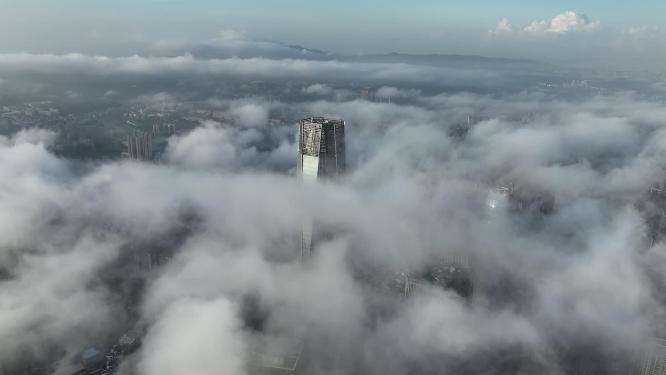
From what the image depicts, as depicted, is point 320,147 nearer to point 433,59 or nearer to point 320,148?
point 320,148

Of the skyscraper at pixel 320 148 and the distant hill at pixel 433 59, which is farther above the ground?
the distant hill at pixel 433 59

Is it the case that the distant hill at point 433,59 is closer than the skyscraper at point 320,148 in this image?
No

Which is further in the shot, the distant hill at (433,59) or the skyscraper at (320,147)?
the distant hill at (433,59)

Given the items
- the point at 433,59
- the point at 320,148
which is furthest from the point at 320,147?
the point at 433,59

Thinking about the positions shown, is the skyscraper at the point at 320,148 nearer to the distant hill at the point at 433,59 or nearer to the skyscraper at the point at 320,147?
the skyscraper at the point at 320,147

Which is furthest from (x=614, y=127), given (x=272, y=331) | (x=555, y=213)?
(x=272, y=331)

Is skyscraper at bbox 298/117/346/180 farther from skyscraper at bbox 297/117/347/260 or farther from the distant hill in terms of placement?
the distant hill

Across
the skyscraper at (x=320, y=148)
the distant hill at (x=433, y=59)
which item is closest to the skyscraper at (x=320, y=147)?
the skyscraper at (x=320, y=148)

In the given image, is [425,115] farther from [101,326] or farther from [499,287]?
[101,326]
